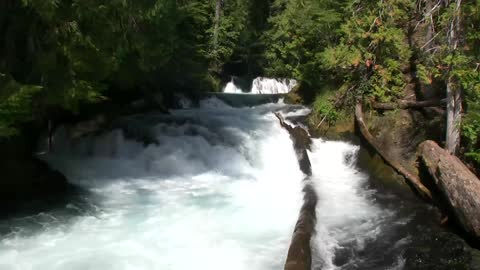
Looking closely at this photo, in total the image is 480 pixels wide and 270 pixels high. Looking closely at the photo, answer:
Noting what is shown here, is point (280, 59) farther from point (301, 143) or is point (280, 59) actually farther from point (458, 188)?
point (458, 188)

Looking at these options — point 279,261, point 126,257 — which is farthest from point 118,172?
point 279,261

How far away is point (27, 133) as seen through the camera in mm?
12125

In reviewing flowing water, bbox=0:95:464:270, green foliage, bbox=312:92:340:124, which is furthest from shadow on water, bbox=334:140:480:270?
green foliage, bbox=312:92:340:124

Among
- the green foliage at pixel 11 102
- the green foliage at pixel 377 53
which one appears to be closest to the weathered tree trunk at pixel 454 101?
the green foliage at pixel 377 53

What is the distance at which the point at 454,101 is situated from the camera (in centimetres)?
886

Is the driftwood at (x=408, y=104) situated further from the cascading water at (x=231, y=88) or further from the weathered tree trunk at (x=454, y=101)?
the cascading water at (x=231, y=88)

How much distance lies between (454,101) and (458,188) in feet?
7.33

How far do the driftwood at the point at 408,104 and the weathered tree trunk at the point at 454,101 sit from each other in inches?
75.1

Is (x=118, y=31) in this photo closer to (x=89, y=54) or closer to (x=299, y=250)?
(x=89, y=54)

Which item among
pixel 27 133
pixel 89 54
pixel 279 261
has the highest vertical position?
pixel 89 54

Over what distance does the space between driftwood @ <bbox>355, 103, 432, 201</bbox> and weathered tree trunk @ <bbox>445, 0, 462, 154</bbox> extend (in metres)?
1.07

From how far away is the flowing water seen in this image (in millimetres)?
6938

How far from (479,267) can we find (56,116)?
11.8 m

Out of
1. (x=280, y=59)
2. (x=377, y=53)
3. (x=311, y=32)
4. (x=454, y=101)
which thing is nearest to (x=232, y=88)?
Answer: (x=280, y=59)
